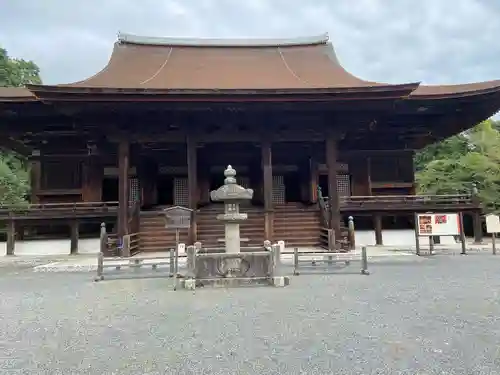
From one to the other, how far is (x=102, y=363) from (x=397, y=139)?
636 inches

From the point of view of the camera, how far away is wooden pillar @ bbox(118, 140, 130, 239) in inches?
471

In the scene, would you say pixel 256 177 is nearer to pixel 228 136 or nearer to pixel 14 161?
pixel 228 136

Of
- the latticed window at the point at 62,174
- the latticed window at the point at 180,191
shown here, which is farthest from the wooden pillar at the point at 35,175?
the latticed window at the point at 180,191

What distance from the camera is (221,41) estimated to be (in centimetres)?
1948

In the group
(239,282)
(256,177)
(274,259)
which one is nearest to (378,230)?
(256,177)

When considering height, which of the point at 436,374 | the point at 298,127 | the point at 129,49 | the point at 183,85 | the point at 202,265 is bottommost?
the point at 436,374

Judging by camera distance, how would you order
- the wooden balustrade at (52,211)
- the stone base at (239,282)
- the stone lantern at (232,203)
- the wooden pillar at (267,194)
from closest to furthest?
the stone base at (239,282)
the stone lantern at (232,203)
the wooden pillar at (267,194)
the wooden balustrade at (52,211)

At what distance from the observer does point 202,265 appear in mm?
7266

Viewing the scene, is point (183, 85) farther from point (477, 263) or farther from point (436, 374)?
point (436, 374)

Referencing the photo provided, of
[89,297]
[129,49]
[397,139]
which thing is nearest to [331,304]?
[89,297]

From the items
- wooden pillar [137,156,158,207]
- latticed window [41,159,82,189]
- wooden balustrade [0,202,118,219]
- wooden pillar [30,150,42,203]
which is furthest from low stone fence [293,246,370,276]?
wooden pillar [30,150,42,203]

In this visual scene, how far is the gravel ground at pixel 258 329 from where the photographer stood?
3.30 meters

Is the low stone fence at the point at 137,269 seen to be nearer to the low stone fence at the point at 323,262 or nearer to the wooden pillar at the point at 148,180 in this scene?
the low stone fence at the point at 323,262

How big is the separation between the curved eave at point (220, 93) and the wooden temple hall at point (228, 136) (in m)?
0.03
